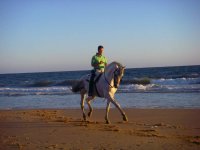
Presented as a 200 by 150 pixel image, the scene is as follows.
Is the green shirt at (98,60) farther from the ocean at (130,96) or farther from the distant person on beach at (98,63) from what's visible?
the ocean at (130,96)

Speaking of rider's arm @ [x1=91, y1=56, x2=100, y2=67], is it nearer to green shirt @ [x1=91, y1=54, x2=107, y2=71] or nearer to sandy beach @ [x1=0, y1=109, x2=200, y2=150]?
green shirt @ [x1=91, y1=54, x2=107, y2=71]

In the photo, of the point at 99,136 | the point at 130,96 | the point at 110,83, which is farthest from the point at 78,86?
the point at 130,96

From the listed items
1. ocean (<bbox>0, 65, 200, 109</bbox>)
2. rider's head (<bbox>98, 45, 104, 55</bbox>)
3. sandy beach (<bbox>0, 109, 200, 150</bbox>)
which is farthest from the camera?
ocean (<bbox>0, 65, 200, 109</bbox>)

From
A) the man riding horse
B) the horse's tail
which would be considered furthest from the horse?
the horse's tail


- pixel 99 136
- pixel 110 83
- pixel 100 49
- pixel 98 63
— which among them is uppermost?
pixel 100 49

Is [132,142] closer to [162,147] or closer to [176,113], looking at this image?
[162,147]

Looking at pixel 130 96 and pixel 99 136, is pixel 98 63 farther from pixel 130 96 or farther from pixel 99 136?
pixel 130 96

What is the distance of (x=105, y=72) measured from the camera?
10398 mm

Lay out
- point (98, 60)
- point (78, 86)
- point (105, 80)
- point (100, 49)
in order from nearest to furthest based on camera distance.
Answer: point (105, 80)
point (100, 49)
point (98, 60)
point (78, 86)

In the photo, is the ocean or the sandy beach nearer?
the sandy beach

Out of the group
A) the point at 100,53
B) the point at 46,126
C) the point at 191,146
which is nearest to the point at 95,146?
the point at 191,146

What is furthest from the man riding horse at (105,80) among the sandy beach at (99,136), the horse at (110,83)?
the sandy beach at (99,136)

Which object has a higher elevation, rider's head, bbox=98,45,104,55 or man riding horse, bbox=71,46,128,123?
rider's head, bbox=98,45,104,55

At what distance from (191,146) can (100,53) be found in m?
5.21
